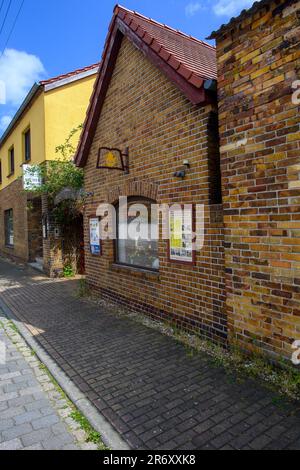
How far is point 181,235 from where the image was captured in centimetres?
478

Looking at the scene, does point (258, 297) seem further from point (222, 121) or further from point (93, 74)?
point (93, 74)

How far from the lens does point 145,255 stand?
5977 millimetres

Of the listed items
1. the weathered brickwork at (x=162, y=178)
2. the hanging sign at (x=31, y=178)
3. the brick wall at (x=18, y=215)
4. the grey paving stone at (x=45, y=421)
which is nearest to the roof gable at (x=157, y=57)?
the weathered brickwork at (x=162, y=178)

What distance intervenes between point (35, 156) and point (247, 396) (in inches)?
421

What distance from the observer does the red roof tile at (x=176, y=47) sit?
14.8 ft

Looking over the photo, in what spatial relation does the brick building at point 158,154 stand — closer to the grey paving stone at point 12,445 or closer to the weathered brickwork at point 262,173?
the weathered brickwork at point 262,173

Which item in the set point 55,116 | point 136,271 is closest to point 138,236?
point 136,271

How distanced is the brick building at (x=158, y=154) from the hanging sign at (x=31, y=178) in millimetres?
3143

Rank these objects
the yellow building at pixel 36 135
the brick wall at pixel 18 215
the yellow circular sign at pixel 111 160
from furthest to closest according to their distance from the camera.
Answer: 1. the brick wall at pixel 18 215
2. the yellow building at pixel 36 135
3. the yellow circular sign at pixel 111 160

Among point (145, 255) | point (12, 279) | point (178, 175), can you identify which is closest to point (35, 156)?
point (12, 279)

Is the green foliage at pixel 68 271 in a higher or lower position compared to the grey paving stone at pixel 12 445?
higher

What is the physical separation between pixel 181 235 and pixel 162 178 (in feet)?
3.37

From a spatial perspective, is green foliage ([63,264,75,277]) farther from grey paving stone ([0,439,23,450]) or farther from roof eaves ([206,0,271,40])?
roof eaves ([206,0,271,40])

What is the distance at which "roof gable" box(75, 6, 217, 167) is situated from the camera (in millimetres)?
4375
